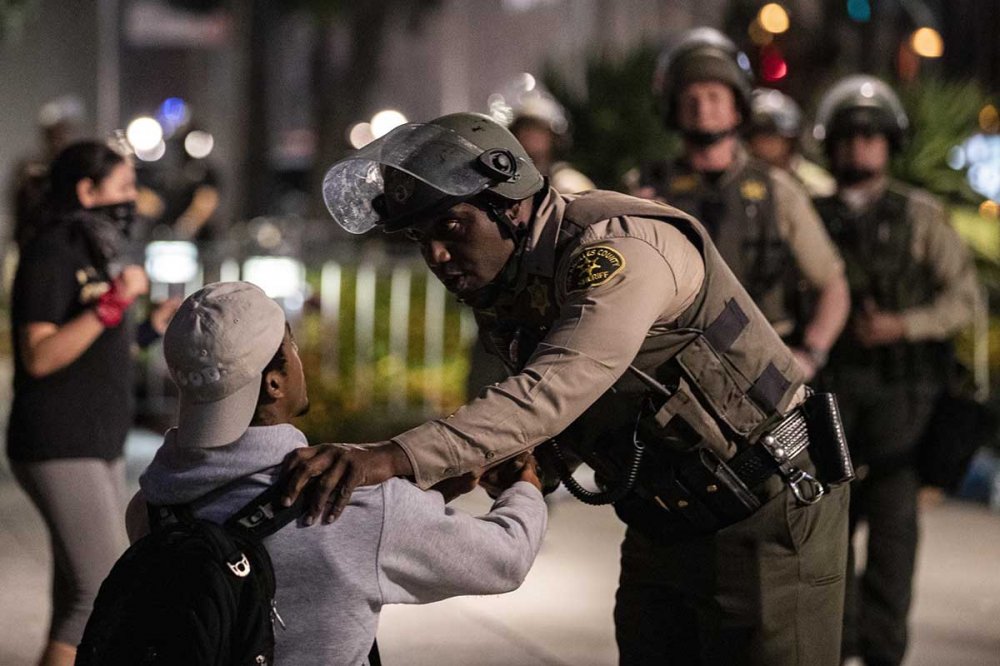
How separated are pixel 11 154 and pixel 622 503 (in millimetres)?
17956

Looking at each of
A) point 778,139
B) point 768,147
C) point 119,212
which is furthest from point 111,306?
point 778,139

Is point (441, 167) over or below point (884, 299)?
over

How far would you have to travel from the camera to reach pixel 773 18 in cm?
1504

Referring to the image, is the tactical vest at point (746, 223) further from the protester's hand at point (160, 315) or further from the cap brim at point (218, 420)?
the cap brim at point (218, 420)

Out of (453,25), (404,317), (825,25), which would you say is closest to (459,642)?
(404,317)

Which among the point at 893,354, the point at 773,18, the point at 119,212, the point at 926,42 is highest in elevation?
the point at 773,18

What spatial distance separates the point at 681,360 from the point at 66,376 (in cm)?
252

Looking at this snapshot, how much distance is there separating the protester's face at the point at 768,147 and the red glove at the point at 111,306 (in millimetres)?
3752

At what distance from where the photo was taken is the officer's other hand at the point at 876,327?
20.7 ft

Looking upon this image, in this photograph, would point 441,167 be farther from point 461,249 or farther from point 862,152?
point 862,152

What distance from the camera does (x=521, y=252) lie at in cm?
343

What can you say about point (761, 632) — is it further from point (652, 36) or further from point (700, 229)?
point (652, 36)

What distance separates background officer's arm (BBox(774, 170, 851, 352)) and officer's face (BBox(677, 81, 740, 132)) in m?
0.27

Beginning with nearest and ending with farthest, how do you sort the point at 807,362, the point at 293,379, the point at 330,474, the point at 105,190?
the point at 330,474
the point at 293,379
the point at 105,190
the point at 807,362
